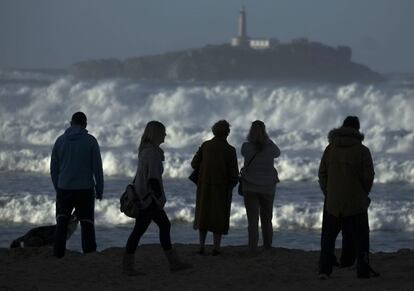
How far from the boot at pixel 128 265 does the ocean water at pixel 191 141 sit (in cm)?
392

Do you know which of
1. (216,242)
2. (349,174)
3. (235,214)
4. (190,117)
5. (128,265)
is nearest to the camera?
(349,174)

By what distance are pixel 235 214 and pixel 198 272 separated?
22.0ft

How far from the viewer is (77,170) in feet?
32.0

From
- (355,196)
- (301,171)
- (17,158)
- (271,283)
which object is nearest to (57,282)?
(271,283)

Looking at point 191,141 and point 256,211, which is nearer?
point 256,211

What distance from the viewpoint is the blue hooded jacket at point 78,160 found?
9.75m

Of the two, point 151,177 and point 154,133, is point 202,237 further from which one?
point 154,133

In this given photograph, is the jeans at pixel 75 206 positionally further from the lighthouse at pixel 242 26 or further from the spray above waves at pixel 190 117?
the lighthouse at pixel 242 26

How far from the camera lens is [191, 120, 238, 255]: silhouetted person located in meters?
10.0

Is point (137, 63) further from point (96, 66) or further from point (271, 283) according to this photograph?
point (271, 283)

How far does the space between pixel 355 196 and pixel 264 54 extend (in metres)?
78.9

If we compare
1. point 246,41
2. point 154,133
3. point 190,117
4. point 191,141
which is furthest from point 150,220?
point 246,41

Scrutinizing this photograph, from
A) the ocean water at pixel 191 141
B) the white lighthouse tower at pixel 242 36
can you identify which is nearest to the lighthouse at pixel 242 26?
the white lighthouse tower at pixel 242 36

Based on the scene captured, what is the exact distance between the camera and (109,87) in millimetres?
50594
